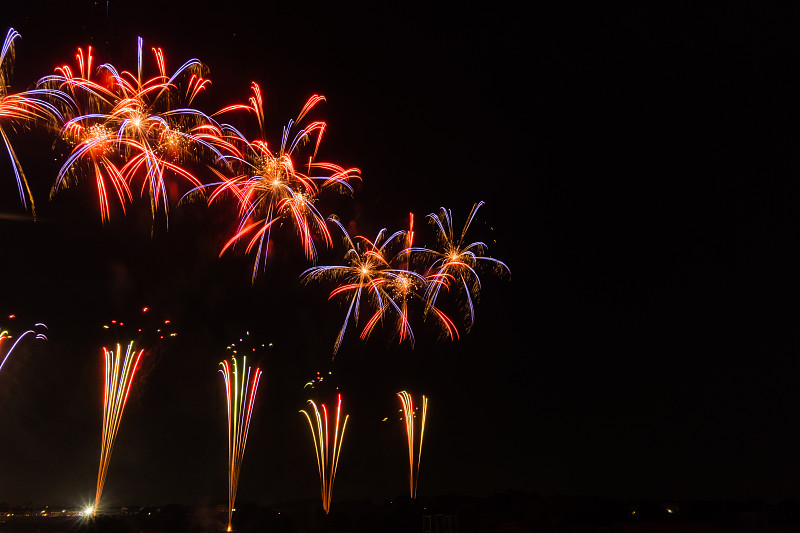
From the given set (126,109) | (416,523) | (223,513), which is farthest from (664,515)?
(126,109)

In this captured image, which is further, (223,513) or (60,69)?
(223,513)

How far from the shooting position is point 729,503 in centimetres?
4450

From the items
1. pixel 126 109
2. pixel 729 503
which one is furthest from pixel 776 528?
pixel 126 109

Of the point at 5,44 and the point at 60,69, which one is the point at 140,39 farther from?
the point at 5,44

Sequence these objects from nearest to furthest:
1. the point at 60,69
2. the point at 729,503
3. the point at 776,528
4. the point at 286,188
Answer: the point at 60,69
the point at 286,188
the point at 776,528
the point at 729,503

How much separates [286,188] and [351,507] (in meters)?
38.7

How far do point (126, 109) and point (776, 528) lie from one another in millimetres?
36868

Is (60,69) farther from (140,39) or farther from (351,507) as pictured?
(351,507)

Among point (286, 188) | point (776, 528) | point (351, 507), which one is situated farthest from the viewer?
point (351, 507)

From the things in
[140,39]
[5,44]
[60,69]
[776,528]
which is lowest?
[776,528]

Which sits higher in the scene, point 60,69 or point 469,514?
point 60,69

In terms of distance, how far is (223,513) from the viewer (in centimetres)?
4594

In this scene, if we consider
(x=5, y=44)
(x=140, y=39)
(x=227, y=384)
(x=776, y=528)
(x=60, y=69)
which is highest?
(x=140, y=39)

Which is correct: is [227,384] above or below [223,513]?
above
